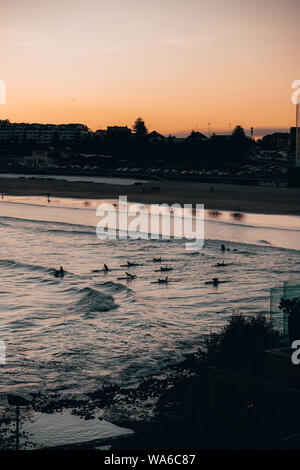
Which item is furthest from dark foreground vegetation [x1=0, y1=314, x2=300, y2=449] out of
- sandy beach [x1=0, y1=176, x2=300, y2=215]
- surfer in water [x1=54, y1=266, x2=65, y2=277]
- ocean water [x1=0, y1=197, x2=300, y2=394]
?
sandy beach [x1=0, y1=176, x2=300, y2=215]

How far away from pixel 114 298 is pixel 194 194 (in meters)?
73.9

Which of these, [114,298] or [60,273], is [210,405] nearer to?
[114,298]

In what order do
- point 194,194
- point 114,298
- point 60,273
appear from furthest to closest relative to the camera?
point 194,194 < point 60,273 < point 114,298

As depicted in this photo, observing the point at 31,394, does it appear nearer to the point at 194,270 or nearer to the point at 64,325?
the point at 64,325

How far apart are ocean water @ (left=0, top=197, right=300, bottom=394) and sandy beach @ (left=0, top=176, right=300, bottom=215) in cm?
2006

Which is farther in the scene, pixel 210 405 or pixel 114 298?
pixel 114 298

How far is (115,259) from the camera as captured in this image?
48.4 m

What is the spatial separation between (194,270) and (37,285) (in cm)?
1141

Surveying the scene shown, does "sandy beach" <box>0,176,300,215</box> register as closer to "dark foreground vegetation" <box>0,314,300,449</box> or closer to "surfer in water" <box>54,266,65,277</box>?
"surfer in water" <box>54,266,65,277</box>

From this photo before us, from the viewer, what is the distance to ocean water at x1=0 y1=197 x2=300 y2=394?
78.3ft

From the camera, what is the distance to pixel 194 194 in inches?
4247

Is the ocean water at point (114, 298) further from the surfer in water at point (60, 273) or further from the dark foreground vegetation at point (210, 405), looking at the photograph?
the dark foreground vegetation at point (210, 405)

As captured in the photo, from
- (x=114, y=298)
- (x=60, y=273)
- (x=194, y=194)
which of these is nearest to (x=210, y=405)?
(x=114, y=298)
